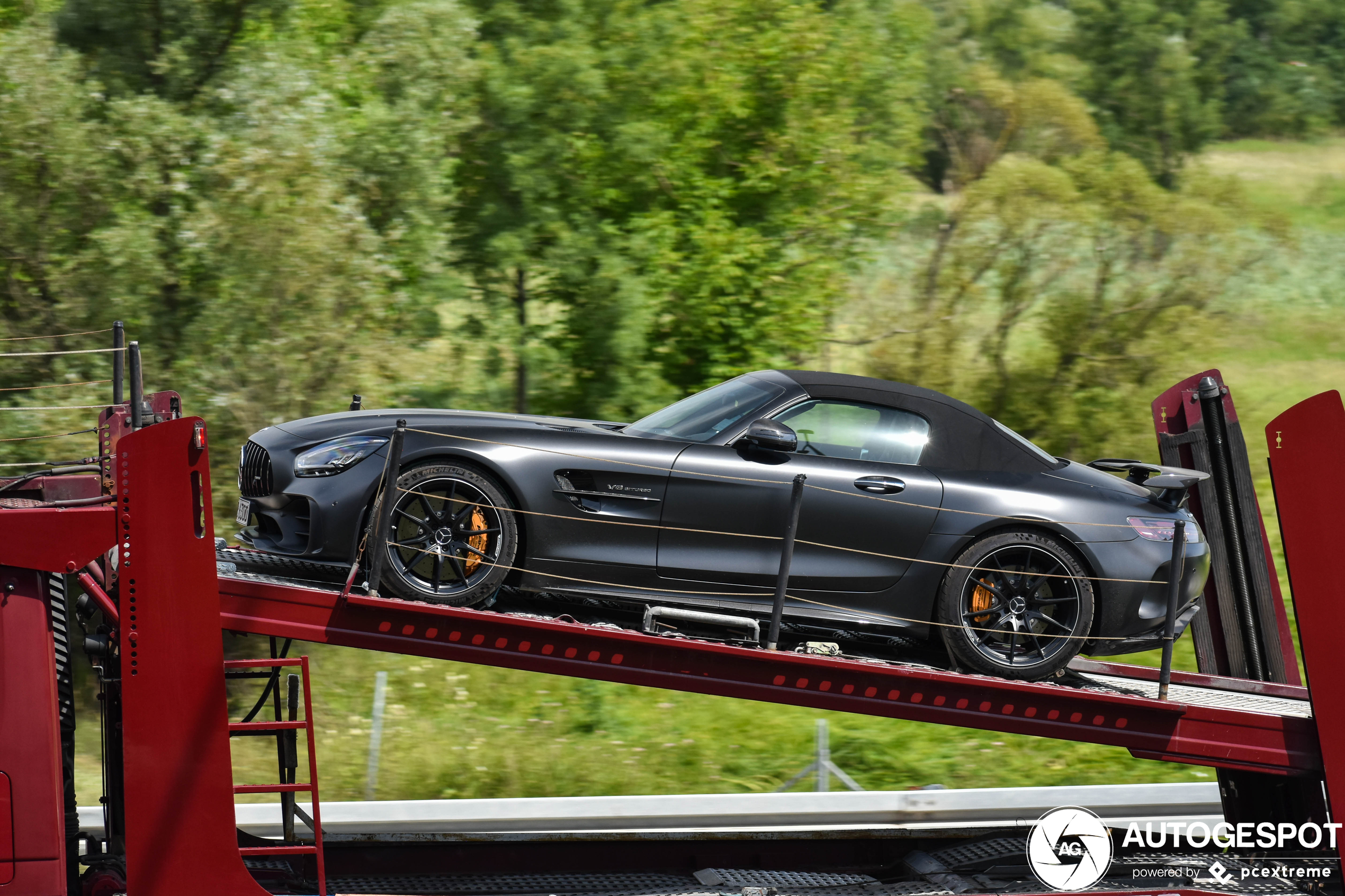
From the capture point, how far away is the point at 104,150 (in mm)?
10117

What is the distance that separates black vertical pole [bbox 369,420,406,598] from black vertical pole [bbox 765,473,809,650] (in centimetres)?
152

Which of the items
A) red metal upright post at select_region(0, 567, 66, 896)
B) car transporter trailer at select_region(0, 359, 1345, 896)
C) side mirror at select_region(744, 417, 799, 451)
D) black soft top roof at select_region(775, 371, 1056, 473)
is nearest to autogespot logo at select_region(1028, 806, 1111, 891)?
car transporter trailer at select_region(0, 359, 1345, 896)

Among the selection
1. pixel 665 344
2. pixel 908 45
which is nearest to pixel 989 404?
pixel 665 344

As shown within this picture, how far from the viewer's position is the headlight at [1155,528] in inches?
205

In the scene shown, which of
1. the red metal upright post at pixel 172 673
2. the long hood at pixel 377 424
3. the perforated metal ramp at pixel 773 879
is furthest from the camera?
the perforated metal ramp at pixel 773 879

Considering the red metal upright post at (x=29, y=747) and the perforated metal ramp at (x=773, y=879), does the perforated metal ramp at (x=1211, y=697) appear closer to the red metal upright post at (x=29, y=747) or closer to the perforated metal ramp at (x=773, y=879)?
the perforated metal ramp at (x=773, y=879)

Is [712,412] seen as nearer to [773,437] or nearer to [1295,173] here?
[773,437]

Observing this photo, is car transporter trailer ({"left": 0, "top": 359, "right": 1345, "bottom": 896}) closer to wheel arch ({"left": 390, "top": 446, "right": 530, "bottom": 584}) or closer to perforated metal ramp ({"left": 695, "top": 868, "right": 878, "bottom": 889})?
perforated metal ramp ({"left": 695, "top": 868, "right": 878, "bottom": 889})

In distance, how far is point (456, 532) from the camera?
4.75 m

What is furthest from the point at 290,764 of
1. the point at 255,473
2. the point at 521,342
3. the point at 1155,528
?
the point at 521,342

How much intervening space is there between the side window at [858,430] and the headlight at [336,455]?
1.77 metres

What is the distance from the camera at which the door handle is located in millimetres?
5000

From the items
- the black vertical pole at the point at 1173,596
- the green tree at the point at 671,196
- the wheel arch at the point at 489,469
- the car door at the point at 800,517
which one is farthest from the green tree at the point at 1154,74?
the wheel arch at the point at 489,469

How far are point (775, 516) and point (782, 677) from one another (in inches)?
26.4
